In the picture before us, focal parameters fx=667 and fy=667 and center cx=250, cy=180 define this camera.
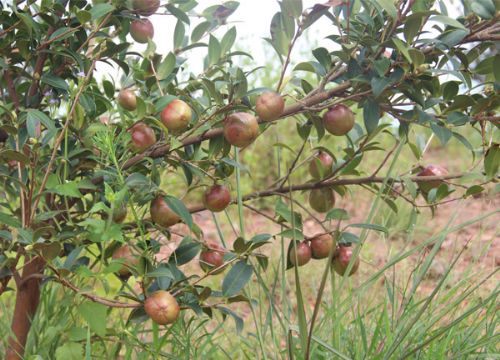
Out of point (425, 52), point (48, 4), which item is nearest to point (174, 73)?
point (48, 4)

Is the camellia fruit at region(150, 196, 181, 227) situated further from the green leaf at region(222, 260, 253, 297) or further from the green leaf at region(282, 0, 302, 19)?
the green leaf at region(282, 0, 302, 19)

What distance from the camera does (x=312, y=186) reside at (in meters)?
1.45

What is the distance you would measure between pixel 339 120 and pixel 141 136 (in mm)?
369

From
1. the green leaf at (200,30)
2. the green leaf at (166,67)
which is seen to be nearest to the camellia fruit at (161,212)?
the green leaf at (166,67)

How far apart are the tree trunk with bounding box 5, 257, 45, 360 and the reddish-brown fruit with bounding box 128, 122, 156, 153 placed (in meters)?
0.42

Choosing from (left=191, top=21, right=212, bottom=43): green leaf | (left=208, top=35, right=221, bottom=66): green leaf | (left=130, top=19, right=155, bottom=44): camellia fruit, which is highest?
(left=130, top=19, right=155, bottom=44): camellia fruit

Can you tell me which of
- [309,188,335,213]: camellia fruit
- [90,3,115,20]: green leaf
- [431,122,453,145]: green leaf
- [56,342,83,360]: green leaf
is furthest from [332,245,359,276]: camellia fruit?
[90,3,115,20]: green leaf

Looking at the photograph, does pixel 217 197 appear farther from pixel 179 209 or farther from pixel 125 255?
pixel 125 255

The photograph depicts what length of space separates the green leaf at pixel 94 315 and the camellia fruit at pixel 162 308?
103 mm

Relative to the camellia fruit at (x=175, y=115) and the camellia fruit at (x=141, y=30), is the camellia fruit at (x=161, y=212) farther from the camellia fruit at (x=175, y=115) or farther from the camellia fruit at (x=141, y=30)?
the camellia fruit at (x=141, y=30)

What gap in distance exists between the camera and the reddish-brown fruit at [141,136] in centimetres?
123

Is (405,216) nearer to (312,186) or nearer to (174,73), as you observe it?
(312,186)

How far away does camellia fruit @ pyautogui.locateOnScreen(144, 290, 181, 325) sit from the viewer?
1164mm

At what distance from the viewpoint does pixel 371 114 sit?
1.23m
